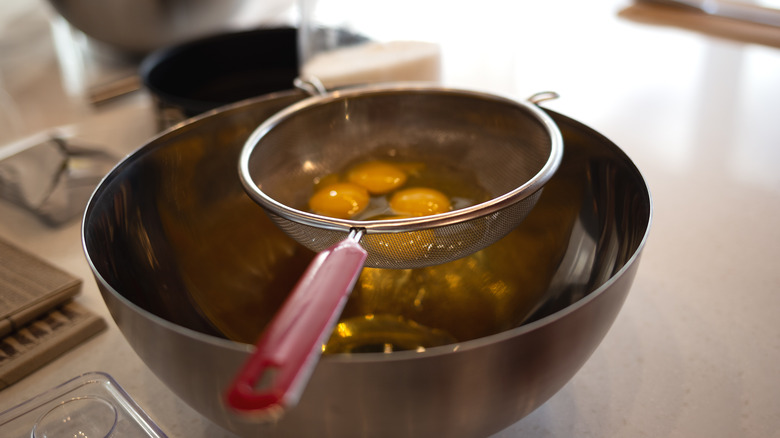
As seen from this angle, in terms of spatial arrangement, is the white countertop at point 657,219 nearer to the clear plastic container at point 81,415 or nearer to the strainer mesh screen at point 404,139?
the clear plastic container at point 81,415

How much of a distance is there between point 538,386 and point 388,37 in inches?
31.7

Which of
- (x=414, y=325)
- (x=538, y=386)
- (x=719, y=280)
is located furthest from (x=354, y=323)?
(x=719, y=280)

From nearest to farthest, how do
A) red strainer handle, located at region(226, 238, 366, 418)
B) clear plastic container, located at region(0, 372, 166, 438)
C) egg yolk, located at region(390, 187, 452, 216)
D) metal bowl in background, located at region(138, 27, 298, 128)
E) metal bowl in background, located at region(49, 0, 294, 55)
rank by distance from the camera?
1. red strainer handle, located at region(226, 238, 366, 418)
2. clear plastic container, located at region(0, 372, 166, 438)
3. egg yolk, located at region(390, 187, 452, 216)
4. metal bowl in background, located at region(138, 27, 298, 128)
5. metal bowl in background, located at region(49, 0, 294, 55)

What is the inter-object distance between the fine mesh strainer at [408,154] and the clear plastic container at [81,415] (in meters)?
0.21

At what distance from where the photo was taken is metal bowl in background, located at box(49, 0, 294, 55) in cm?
123

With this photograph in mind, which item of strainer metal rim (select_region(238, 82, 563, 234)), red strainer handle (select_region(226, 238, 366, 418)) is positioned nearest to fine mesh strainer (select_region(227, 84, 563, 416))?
strainer metal rim (select_region(238, 82, 563, 234))

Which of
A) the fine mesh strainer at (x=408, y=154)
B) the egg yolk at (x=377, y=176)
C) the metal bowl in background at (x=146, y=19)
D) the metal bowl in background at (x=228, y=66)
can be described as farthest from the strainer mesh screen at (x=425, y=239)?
the metal bowl in background at (x=146, y=19)

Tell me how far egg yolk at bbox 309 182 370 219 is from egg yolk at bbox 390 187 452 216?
0.04 meters

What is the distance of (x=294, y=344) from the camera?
33 centimetres

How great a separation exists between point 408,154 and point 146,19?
75 centimetres

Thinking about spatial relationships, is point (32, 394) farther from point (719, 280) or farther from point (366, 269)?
point (719, 280)

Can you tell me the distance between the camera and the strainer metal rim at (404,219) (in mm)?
538

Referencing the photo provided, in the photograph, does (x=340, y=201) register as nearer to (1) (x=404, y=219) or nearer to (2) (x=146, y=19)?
(1) (x=404, y=219)

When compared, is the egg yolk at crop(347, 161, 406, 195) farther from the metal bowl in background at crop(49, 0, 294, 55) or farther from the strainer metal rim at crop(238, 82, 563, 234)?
the metal bowl in background at crop(49, 0, 294, 55)
